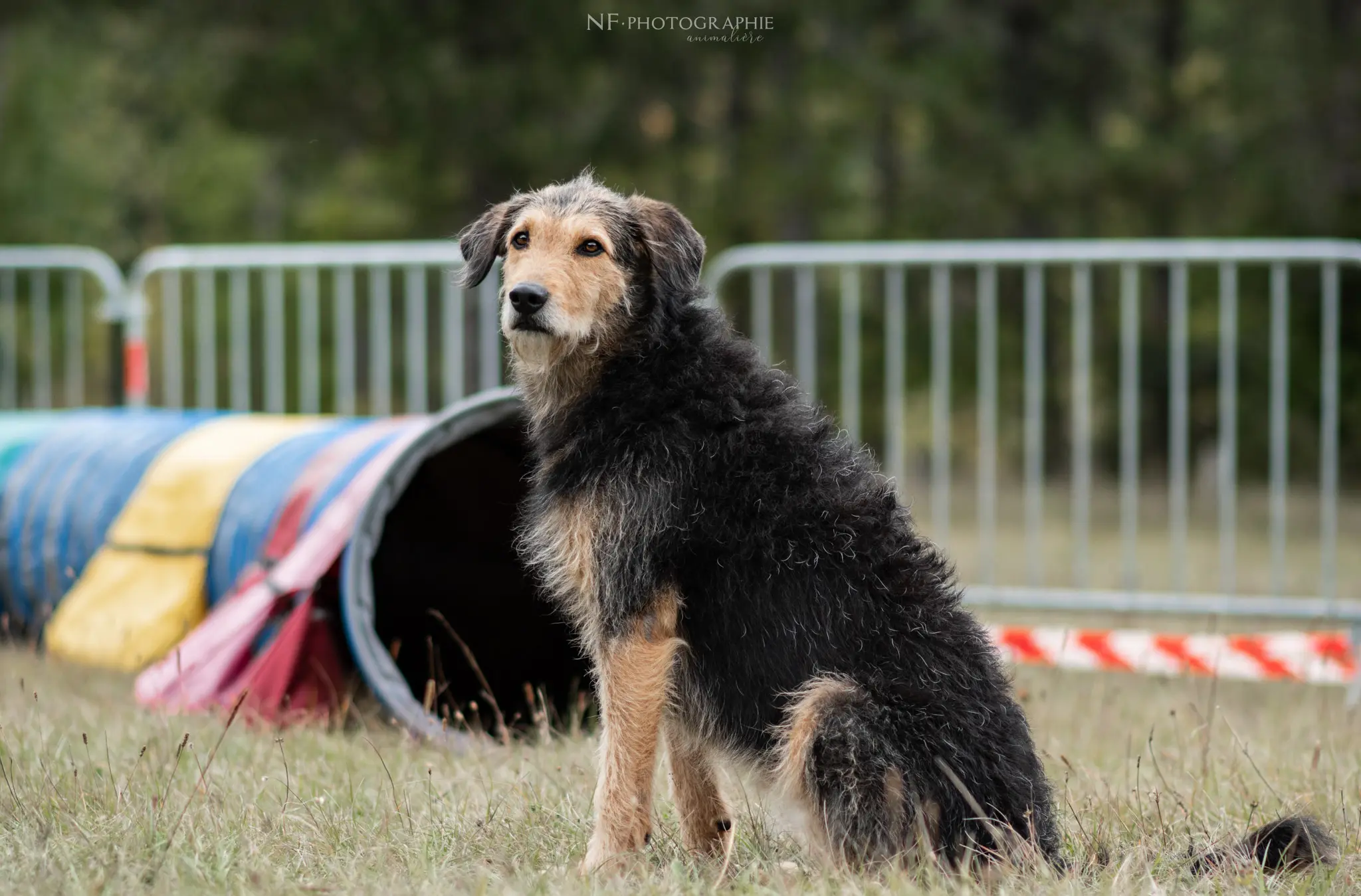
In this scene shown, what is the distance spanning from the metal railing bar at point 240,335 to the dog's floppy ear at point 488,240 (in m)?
5.13

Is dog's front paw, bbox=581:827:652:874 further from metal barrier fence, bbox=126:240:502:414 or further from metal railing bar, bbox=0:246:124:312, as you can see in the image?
metal railing bar, bbox=0:246:124:312

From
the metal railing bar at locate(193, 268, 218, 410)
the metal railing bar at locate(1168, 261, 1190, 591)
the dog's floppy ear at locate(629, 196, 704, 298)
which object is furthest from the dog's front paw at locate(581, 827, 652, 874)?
the metal railing bar at locate(193, 268, 218, 410)

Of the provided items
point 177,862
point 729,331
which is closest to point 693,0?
point 729,331

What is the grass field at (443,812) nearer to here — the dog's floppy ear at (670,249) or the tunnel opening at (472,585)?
the tunnel opening at (472,585)

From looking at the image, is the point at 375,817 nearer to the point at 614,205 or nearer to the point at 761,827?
the point at 761,827

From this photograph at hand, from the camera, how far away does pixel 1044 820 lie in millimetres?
3285

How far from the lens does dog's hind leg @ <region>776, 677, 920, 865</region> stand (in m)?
3.18

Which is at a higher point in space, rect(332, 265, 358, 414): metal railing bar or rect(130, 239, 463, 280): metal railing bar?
rect(130, 239, 463, 280): metal railing bar

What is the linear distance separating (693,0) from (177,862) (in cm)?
1628

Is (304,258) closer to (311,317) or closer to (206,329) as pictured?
(311,317)

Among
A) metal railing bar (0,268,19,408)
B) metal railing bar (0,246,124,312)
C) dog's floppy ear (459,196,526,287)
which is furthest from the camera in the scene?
metal railing bar (0,268,19,408)

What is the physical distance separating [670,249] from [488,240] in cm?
58

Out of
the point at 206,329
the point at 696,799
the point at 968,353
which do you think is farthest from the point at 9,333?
the point at 696,799

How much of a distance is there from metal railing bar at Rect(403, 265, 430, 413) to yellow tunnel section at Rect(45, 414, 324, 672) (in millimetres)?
1947
